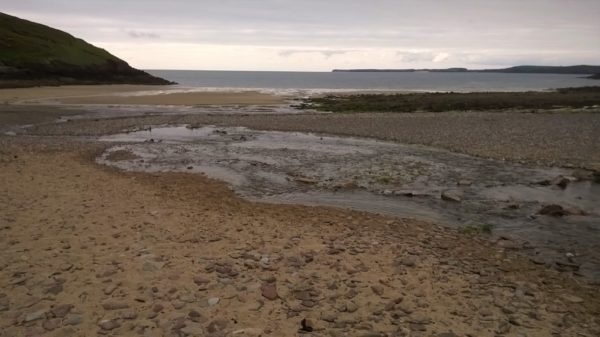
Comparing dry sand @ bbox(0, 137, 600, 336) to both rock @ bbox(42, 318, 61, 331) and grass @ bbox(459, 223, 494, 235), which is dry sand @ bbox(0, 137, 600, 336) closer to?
rock @ bbox(42, 318, 61, 331)

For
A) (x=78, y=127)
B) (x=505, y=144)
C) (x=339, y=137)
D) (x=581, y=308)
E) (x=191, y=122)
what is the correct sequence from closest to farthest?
(x=581, y=308)
(x=505, y=144)
(x=339, y=137)
(x=78, y=127)
(x=191, y=122)

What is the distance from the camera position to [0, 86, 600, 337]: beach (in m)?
6.16

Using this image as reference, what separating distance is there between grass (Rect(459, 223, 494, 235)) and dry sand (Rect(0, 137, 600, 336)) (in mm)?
346

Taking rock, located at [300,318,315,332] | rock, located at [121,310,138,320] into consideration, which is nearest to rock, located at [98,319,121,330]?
rock, located at [121,310,138,320]

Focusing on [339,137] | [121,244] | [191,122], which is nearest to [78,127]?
[191,122]

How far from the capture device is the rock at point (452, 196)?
519 inches

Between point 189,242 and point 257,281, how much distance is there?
2.26 meters

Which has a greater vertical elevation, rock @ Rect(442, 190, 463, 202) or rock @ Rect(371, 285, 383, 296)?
rock @ Rect(442, 190, 463, 202)

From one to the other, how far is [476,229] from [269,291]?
5750 mm

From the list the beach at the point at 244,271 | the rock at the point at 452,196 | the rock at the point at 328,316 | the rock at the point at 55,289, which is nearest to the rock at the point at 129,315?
the beach at the point at 244,271

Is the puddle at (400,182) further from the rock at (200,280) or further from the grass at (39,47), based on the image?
the grass at (39,47)

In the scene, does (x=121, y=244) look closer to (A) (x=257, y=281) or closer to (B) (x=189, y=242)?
(B) (x=189, y=242)

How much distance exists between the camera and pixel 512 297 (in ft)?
23.0

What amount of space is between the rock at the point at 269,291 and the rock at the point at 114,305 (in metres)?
1.97
